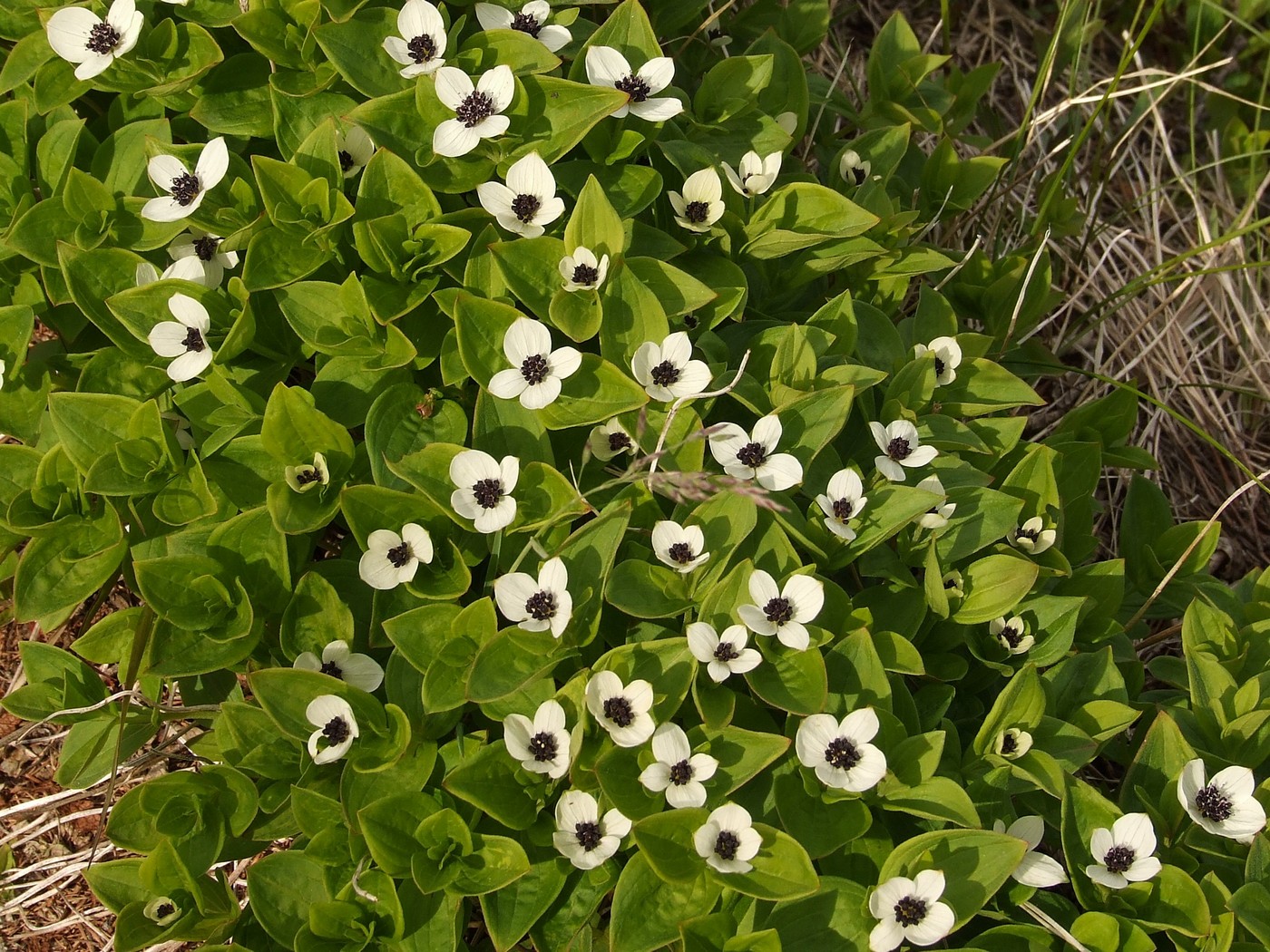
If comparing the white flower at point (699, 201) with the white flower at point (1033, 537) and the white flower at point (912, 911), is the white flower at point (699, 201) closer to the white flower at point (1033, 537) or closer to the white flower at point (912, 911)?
the white flower at point (1033, 537)

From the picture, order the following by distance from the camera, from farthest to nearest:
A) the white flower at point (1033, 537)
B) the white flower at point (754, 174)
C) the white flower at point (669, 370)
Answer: the white flower at point (754, 174) → the white flower at point (1033, 537) → the white flower at point (669, 370)

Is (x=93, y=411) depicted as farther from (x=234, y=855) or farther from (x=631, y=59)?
(x=631, y=59)

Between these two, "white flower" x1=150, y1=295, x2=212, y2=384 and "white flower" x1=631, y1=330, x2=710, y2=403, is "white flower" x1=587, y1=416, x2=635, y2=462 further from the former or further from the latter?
"white flower" x1=150, y1=295, x2=212, y2=384

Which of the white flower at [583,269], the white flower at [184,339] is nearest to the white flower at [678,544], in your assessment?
the white flower at [583,269]

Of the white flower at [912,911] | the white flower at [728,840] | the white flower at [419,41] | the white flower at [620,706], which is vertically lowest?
the white flower at [912,911]

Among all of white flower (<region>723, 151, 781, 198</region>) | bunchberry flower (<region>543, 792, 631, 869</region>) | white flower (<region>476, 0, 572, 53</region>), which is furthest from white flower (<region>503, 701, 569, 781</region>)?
white flower (<region>476, 0, 572, 53</region>)

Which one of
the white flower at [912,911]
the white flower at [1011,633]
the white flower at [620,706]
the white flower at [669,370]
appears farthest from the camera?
the white flower at [1011,633]
